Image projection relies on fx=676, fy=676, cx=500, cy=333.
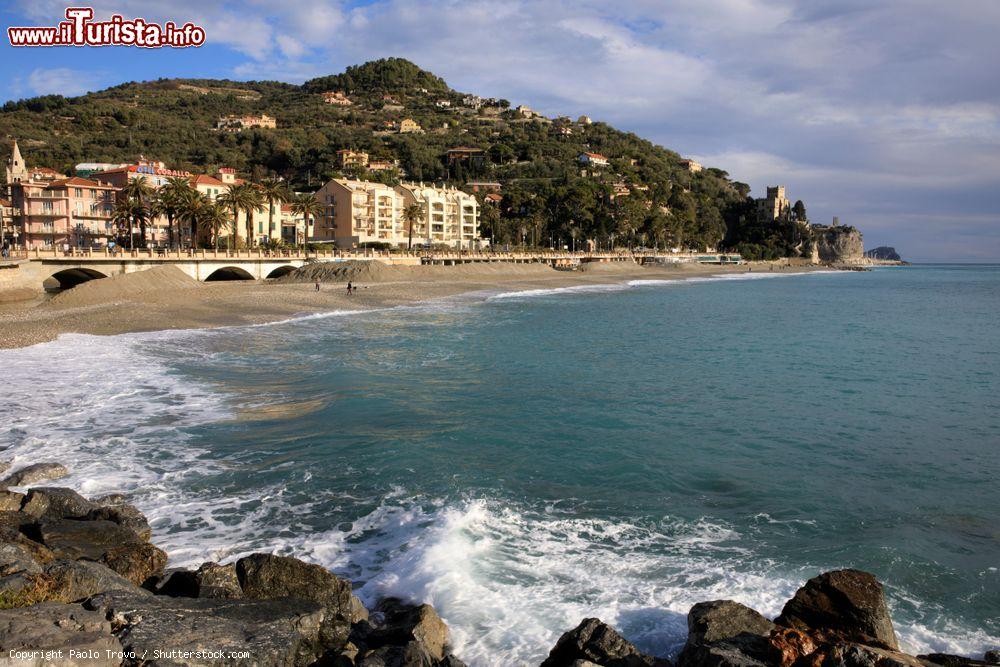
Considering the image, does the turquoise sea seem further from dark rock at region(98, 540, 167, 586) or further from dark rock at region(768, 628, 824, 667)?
dark rock at region(768, 628, 824, 667)

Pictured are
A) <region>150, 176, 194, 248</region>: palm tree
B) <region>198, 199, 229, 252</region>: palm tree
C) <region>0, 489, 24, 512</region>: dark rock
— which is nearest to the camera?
<region>0, 489, 24, 512</region>: dark rock

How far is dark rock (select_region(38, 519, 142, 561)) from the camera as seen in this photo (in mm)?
9102

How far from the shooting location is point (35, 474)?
12.7 metres

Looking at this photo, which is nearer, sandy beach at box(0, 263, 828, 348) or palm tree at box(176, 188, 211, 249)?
sandy beach at box(0, 263, 828, 348)

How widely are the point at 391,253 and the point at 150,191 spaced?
30.2 m

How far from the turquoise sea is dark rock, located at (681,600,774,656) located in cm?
61

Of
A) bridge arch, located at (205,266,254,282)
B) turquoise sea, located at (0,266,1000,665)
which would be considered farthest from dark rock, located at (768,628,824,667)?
bridge arch, located at (205,266,254,282)

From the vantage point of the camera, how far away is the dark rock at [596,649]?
23.5 ft

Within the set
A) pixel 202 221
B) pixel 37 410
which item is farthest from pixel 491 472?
pixel 202 221

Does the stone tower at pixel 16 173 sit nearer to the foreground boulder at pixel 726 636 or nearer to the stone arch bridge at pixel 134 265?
the stone arch bridge at pixel 134 265

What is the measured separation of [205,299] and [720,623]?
45682 mm

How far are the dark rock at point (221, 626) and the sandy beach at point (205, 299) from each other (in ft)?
83.3

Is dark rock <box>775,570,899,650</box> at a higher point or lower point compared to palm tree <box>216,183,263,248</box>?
lower

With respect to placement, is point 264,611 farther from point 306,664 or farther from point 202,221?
point 202,221
